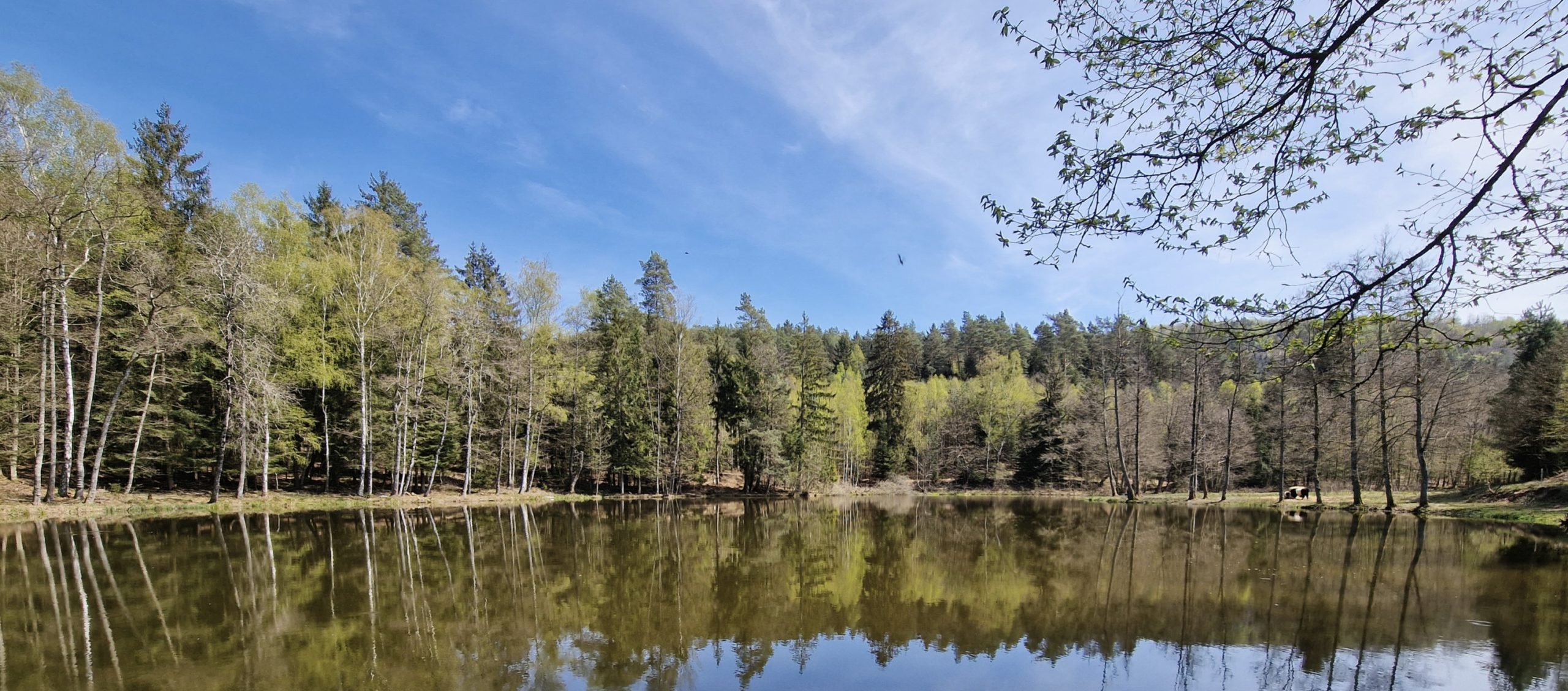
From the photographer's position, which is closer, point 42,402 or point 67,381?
point 42,402

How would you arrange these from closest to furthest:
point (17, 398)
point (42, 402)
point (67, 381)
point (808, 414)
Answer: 1. point (42, 402)
2. point (67, 381)
3. point (17, 398)
4. point (808, 414)

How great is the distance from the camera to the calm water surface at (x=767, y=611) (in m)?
6.48

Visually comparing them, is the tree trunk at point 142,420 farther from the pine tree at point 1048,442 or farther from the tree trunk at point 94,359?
the pine tree at point 1048,442

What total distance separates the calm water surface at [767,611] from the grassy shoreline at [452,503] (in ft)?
8.98

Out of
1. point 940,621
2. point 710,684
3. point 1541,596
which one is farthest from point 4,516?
point 1541,596

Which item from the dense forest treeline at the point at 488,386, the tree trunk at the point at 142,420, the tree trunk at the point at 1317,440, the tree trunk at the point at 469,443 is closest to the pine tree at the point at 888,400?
the dense forest treeline at the point at 488,386

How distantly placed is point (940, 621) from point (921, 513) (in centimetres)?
1904

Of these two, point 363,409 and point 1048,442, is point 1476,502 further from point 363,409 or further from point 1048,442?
point 363,409

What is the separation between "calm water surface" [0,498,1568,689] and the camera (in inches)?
255

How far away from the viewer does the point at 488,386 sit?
3186 cm

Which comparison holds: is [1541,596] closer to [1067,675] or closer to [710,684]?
[1067,675]

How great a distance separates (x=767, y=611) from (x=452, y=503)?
78.4 feet

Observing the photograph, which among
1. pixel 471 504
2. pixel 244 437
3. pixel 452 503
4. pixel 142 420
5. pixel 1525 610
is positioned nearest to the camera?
pixel 1525 610

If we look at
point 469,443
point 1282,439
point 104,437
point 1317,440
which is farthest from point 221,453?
point 1282,439
